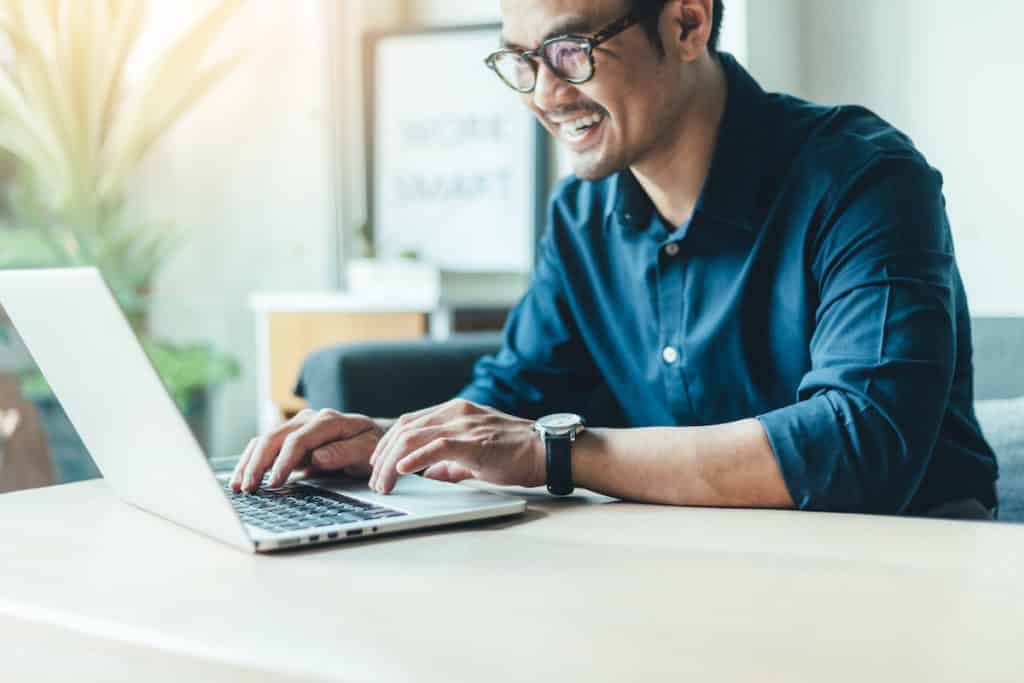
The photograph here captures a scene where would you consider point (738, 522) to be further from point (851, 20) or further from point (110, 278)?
point (110, 278)

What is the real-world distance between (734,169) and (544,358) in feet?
1.34

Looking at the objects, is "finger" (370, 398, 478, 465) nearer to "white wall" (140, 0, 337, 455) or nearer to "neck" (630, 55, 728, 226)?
"neck" (630, 55, 728, 226)

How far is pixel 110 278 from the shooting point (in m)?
3.31

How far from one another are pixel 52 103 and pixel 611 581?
9.45 feet

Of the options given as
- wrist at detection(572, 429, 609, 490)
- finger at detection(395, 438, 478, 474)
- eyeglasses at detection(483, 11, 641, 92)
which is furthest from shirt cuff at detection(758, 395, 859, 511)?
eyeglasses at detection(483, 11, 641, 92)

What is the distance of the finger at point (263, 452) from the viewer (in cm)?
104

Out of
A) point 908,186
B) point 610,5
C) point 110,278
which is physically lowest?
point 110,278

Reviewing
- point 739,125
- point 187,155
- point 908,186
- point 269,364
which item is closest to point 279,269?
point 187,155

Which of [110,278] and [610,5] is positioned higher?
[610,5]

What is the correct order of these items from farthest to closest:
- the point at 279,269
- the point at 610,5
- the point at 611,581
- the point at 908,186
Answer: the point at 279,269, the point at 610,5, the point at 908,186, the point at 611,581

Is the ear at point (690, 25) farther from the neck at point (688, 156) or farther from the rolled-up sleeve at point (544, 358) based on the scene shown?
the rolled-up sleeve at point (544, 358)

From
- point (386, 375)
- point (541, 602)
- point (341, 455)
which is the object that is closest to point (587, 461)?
point (341, 455)

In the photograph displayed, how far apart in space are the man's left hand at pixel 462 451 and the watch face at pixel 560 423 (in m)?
0.01

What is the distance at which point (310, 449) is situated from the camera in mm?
1110
